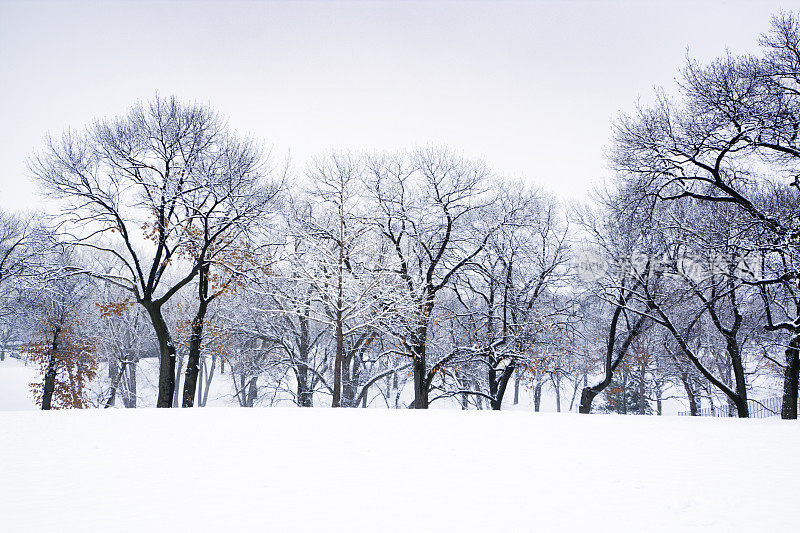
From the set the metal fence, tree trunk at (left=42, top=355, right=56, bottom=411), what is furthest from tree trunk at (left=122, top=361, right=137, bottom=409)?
the metal fence

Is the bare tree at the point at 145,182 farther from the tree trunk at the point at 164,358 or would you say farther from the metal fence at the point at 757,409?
the metal fence at the point at 757,409

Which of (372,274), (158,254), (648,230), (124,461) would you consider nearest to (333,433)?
(124,461)

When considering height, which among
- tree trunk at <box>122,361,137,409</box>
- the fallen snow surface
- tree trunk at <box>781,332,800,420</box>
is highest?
tree trunk at <box>781,332,800,420</box>

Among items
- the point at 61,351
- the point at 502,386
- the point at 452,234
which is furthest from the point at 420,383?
the point at 61,351

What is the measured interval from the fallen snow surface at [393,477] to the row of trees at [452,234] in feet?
19.2

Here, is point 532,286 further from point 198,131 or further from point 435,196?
point 198,131

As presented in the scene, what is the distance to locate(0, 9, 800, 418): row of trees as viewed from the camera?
12234 mm

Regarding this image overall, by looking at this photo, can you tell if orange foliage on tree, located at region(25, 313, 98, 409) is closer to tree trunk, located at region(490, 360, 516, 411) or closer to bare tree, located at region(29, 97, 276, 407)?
bare tree, located at region(29, 97, 276, 407)

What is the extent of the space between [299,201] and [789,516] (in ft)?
64.4

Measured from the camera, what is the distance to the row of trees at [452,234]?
12.2 metres

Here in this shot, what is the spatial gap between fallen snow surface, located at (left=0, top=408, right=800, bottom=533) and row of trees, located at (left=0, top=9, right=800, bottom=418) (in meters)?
5.85

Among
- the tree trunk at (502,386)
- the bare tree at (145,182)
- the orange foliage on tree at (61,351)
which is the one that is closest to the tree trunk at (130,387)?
the orange foliage on tree at (61,351)

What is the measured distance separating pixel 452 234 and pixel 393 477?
13.7 meters

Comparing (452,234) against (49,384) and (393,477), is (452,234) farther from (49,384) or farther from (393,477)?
(49,384)
